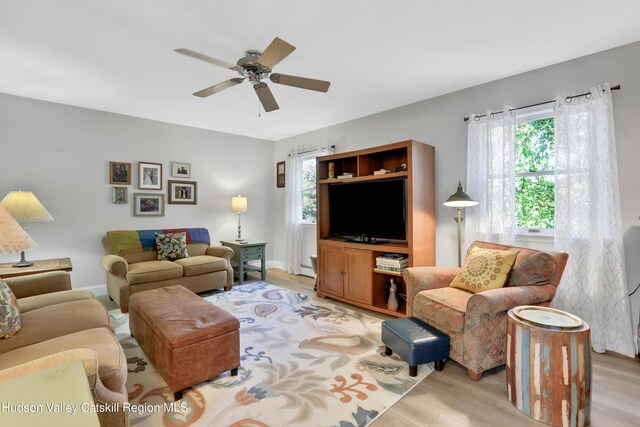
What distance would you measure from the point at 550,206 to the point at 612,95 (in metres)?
1.01

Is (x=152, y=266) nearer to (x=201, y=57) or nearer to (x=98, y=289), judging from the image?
(x=98, y=289)

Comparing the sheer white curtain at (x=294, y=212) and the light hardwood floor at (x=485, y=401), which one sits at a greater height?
the sheer white curtain at (x=294, y=212)

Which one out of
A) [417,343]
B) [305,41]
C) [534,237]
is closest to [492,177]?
[534,237]

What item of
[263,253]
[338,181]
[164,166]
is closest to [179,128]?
[164,166]

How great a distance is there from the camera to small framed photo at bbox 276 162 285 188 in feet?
19.0

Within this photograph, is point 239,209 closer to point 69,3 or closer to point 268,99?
point 268,99

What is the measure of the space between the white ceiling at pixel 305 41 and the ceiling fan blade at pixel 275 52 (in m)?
0.28

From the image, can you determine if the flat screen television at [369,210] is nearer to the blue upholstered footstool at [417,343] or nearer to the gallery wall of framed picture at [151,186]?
the blue upholstered footstool at [417,343]

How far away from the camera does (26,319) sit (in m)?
1.93

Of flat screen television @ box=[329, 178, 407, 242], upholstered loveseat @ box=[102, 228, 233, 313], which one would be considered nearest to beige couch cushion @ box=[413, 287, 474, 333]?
flat screen television @ box=[329, 178, 407, 242]

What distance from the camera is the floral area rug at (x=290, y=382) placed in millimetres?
1743

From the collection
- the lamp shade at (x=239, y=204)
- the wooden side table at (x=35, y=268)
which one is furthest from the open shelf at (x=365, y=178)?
the wooden side table at (x=35, y=268)

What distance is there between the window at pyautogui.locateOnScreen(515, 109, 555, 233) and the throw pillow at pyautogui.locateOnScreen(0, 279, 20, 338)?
4001 mm

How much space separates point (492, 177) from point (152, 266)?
4015 mm
